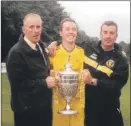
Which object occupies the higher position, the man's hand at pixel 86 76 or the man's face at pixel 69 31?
the man's face at pixel 69 31

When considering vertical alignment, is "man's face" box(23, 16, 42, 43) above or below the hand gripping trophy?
above

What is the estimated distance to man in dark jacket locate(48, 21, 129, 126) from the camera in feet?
11.0

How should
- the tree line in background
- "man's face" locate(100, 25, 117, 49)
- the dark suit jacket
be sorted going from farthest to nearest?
the tree line in background, "man's face" locate(100, 25, 117, 49), the dark suit jacket

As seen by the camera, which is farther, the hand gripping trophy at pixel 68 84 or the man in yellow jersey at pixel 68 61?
the man in yellow jersey at pixel 68 61

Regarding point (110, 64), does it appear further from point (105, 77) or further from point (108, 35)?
point (108, 35)

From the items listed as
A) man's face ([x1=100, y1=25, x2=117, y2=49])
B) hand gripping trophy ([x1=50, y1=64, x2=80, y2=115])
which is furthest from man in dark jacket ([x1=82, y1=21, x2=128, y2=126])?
hand gripping trophy ([x1=50, y1=64, x2=80, y2=115])

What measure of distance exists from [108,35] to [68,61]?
39 centimetres

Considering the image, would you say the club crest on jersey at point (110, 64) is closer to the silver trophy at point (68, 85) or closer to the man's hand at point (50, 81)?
the silver trophy at point (68, 85)

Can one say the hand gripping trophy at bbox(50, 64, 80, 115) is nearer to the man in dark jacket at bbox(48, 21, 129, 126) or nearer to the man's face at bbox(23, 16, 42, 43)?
the man in dark jacket at bbox(48, 21, 129, 126)

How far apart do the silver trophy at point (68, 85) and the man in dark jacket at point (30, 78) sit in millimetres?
92

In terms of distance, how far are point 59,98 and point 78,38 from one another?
57 cm

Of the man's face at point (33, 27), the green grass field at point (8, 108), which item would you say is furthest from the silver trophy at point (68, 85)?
the green grass field at point (8, 108)

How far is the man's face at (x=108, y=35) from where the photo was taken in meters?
3.33

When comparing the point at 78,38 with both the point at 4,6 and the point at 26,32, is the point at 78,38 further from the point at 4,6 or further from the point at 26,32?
the point at 4,6
